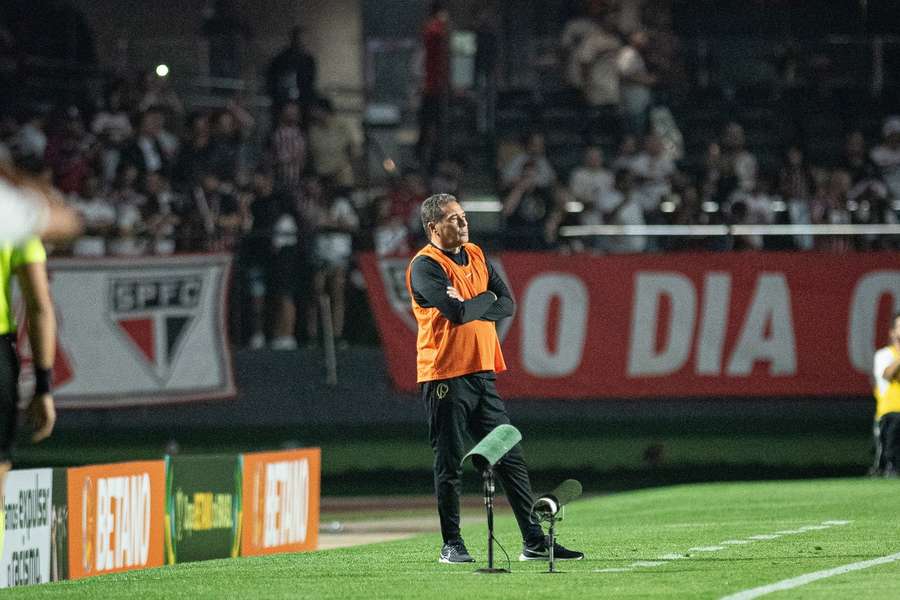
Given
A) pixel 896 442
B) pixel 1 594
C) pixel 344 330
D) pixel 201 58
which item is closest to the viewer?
pixel 1 594

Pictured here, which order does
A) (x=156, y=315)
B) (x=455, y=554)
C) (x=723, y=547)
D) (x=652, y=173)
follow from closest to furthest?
(x=455, y=554) < (x=723, y=547) < (x=156, y=315) < (x=652, y=173)

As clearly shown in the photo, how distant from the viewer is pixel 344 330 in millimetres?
22484

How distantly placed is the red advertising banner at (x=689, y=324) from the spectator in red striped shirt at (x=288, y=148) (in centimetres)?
329

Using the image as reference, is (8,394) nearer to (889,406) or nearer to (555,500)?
(555,500)

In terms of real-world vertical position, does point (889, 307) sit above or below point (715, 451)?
above

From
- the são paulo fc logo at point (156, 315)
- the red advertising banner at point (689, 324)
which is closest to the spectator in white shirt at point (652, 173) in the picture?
the red advertising banner at point (689, 324)

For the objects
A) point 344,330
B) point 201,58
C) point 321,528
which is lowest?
point 321,528

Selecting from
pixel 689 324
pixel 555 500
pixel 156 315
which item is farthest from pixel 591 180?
pixel 555 500

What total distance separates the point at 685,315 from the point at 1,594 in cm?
1459

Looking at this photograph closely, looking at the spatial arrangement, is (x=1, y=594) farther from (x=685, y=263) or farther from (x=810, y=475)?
(x=810, y=475)

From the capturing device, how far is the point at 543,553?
1036cm

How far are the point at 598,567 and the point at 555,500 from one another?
0.78 meters

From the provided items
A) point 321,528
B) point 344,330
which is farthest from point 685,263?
point 321,528

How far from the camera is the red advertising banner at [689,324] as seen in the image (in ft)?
74.1
